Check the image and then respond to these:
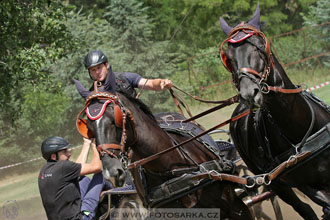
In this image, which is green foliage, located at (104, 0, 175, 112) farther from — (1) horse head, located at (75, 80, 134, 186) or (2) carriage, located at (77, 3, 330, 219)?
(1) horse head, located at (75, 80, 134, 186)

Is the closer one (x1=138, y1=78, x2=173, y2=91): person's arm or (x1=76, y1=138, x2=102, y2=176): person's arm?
(x1=138, y1=78, x2=173, y2=91): person's arm

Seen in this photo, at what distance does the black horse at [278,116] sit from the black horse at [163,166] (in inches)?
21.5

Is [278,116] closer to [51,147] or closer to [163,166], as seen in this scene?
[163,166]

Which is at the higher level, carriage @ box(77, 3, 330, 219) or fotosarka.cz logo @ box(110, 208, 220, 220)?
carriage @ box(77, 3, 330, 219)

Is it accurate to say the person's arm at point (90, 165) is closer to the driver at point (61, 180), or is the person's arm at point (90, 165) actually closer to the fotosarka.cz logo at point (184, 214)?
the driver at point (61, 180)

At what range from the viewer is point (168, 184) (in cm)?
497

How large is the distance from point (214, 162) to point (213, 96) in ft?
45.3

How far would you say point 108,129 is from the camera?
432cm

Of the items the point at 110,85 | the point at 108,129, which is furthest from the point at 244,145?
the point at 108,129

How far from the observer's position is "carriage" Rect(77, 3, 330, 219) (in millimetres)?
4371

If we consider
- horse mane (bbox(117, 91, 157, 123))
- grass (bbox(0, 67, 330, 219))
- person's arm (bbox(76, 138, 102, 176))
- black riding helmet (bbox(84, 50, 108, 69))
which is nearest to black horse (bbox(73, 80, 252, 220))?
horse mane (bbox(117, 91, 157, 123))

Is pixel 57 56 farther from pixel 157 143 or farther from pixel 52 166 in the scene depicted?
pixel 157 143

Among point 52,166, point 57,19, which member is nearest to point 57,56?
point 57,19

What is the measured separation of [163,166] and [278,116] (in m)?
1.22
